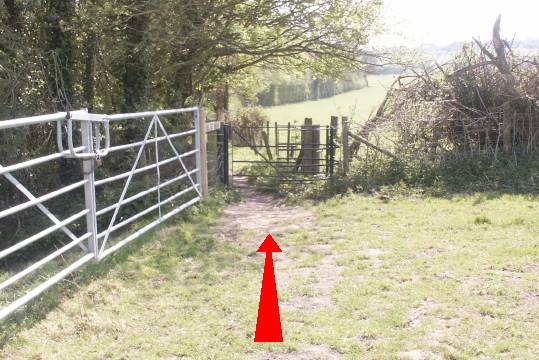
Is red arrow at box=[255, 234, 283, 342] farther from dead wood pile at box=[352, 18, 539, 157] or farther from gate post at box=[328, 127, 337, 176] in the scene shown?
dead wood pile at box=[352, 18, 539, 157]

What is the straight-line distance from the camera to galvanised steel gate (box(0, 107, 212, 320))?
15.8ft

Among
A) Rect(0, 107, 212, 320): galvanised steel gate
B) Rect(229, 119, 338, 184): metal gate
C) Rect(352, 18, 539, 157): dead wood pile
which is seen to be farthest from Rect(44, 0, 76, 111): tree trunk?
Rect(352, 18, 539, 157): dead wood pile

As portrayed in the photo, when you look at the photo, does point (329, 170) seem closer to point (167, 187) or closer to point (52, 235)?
point (167, 187)

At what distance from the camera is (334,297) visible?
17.0 feet

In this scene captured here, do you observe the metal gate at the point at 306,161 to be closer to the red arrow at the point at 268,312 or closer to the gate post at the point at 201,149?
the gate post at the point at 201,149

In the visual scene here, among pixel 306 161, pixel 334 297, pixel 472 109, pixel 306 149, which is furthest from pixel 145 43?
pixel 334 297

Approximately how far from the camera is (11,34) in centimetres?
884

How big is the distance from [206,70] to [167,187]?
4.79 m

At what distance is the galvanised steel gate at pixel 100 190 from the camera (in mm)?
4812

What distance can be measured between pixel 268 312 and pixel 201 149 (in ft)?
16.5

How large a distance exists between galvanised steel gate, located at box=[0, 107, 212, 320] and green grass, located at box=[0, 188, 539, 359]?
37cm

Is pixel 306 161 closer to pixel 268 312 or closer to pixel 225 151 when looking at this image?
pixel 225 151

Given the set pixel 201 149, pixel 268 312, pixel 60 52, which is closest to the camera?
pixel 268 312

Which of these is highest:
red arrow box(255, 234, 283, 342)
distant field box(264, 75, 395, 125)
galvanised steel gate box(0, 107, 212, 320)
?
distant field box(264, 75, 395, 125)
